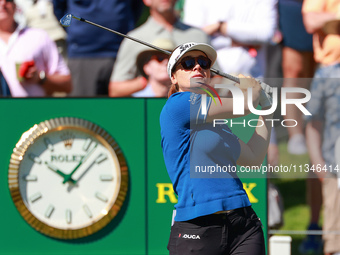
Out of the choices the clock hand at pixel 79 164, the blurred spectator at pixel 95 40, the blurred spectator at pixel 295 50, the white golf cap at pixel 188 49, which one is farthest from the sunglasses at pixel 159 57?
the white golf cap at pixel 188 49

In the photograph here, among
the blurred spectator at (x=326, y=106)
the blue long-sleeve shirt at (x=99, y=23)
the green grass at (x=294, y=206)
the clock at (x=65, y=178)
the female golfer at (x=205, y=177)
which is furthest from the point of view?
the green grass at (x=294, y=206)

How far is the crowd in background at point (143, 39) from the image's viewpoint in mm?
5312

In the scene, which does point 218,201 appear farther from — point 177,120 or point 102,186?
point 102,186

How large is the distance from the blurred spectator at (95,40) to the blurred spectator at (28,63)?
0.11 m

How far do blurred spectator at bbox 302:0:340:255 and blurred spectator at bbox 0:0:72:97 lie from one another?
1935 millimetres

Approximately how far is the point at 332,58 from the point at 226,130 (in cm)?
227

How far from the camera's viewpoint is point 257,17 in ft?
17.9

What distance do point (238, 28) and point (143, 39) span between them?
796 millimetres

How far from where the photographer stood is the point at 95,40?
543cm

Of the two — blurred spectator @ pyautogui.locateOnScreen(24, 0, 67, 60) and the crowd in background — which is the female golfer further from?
blurred spectator @ pyautogui.locateOnScreen(24, 0, 67, 60)

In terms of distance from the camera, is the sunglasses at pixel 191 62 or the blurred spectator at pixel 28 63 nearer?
the sunglasses at pixel 191 62

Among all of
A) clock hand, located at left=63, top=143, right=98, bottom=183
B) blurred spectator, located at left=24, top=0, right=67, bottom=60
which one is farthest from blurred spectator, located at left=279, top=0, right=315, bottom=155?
blurred spectator, located at left=24, top=0, right=67, bottom=60

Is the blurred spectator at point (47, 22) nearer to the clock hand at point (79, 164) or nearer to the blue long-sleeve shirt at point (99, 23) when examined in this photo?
the blue long-sleeve shirt at point (99, 23)

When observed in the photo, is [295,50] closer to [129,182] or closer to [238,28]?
[238,28]
